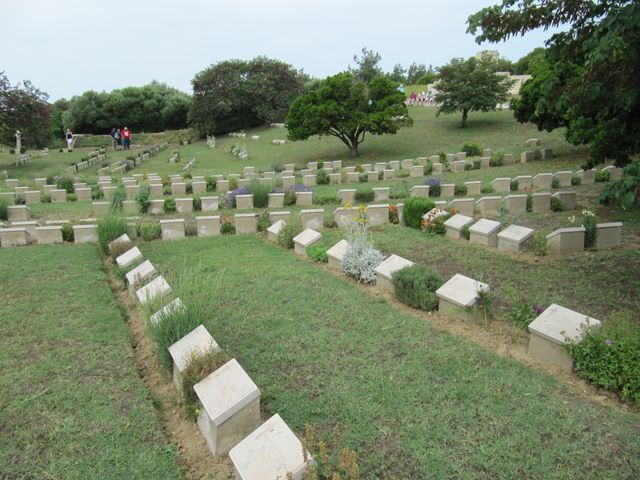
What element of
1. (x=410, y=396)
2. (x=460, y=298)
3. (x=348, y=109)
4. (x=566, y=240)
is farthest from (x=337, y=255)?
(x=348, y=109)

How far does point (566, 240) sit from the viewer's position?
659cm

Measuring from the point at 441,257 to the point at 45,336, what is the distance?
5.10 metres

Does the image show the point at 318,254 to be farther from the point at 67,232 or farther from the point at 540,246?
the point at 67,232

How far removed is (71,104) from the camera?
130 ft

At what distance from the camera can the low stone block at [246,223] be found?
8.78m

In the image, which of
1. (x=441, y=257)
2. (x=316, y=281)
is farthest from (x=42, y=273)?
(x=441, y=257)

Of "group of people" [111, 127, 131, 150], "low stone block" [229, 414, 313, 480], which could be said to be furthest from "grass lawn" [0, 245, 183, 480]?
"group of people" [111, 127, 131, 150]

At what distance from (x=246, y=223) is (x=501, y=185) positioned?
7.23 meters

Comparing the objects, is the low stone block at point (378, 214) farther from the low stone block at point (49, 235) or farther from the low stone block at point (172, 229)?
the low stone block at point (49, 235)

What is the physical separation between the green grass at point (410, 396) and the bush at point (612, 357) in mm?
229

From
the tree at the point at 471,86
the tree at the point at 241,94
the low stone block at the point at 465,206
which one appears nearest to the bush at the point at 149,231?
the low stone block at the point at 465,206

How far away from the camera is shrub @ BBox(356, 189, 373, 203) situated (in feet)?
37.1

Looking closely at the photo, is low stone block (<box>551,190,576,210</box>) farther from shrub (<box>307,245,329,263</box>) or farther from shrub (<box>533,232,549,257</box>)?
shrub (<box>307,245,329,263</box>)

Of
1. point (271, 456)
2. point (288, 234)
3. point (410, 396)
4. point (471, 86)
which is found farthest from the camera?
point (471, 86)
